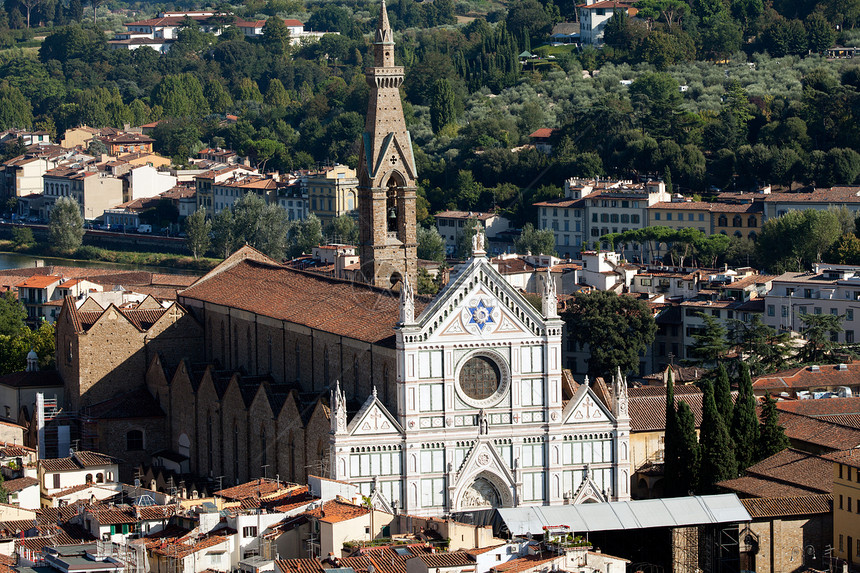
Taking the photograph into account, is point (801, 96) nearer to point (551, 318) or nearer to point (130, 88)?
point (551, 318)

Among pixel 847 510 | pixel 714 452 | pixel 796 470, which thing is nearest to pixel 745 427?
pixel 714 452

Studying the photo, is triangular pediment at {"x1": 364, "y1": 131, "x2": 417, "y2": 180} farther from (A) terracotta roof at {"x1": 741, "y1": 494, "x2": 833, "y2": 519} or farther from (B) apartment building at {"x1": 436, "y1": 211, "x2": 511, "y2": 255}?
(B) apartment building at {"x1": 436, "y1": 211, "x2": 511, "y2": 255}

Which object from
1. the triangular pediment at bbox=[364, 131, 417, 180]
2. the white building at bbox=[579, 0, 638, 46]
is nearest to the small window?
the triangular pediment at bbox=[364, 131, 417, 180]

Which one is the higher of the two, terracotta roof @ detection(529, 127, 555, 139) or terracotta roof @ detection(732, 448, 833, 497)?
terracotta roof @ detection(529, 127, 555, 139)

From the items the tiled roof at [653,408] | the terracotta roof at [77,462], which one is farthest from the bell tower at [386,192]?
the terracotta roof at [77,462]

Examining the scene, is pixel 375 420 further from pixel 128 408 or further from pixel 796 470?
pixel 128 408
